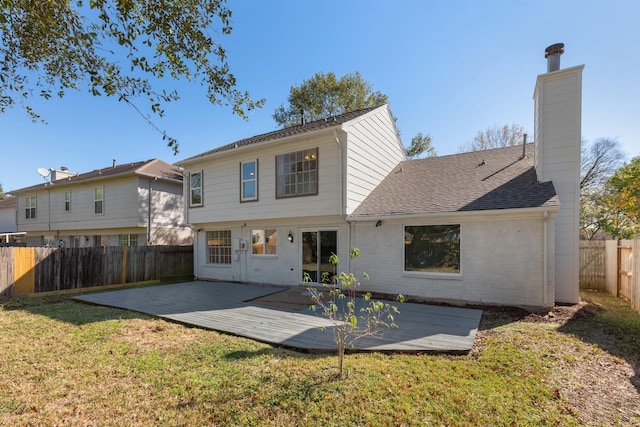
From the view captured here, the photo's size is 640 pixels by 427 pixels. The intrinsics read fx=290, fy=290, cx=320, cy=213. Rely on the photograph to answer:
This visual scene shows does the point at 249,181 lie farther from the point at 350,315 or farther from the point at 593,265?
the point at 593,265

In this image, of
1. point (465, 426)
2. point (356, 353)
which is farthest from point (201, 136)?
point (465, 426)

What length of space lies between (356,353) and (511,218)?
5665 millimetres

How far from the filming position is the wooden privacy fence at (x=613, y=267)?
713 cm

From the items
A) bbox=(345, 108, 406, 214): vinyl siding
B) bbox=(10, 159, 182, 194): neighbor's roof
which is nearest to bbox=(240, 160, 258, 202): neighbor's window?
bbox=(345, 108, 406, 214): vinyl siding

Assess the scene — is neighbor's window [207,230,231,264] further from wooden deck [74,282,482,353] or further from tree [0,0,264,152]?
tree [0,0,264,152]

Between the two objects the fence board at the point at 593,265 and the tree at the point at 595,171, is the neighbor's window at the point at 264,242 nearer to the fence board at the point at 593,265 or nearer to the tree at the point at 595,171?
the fence board at the point at 593,265

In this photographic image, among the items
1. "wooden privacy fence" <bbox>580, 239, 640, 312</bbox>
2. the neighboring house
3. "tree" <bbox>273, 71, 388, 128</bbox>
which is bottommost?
"wooden privacy fence" <bbox>580, 239, 640, 312</bbox>

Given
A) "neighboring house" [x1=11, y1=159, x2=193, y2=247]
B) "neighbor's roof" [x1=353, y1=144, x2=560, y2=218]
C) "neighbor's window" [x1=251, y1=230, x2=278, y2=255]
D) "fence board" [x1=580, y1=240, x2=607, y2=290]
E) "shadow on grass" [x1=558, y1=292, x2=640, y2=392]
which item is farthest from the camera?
"neighboring house" [x1=11, y1=159, x2=193, y2=247]

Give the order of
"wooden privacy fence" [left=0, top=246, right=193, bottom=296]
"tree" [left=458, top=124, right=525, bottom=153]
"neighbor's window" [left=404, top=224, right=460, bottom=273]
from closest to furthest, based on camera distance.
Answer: "neighbor's window" [left=404, top=224, right=460, bottom=273], "wooden privacy fence" [left=0, top=246, right=193, bottom=296], "tree" [left=458, top=124, right=525, bottom=153]

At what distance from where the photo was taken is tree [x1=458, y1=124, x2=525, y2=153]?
894 inches

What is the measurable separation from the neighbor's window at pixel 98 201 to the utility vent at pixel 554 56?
22.0 metres

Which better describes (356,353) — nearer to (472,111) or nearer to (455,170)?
(455,170)

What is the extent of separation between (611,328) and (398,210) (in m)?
5.24

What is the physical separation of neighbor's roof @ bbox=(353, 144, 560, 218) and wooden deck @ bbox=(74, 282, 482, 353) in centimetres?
293
